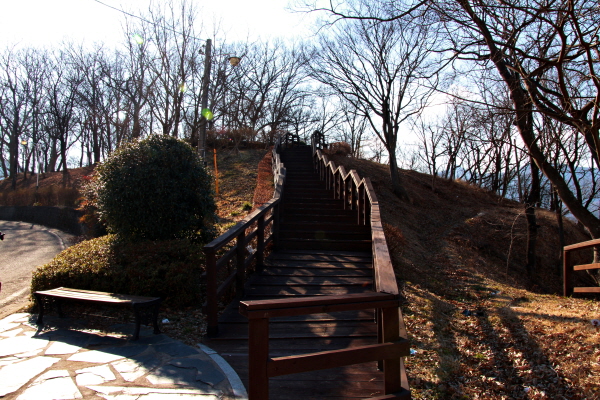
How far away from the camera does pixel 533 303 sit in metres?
6.70

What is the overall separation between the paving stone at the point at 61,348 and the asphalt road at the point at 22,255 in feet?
7.33

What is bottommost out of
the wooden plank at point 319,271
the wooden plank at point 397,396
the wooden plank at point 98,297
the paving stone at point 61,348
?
the paving stone at point 61,348

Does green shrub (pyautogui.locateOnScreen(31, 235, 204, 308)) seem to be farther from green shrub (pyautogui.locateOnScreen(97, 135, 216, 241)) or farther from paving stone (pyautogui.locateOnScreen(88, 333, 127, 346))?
paving stone (pyautogui.locateOnScreen(88, 333, 127, 346))

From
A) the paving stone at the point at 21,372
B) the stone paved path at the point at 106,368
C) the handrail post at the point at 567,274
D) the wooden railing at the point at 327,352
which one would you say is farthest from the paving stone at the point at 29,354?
the handrail post at the point at 567,274

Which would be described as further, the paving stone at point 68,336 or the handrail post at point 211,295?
the handrail post at point 211,295

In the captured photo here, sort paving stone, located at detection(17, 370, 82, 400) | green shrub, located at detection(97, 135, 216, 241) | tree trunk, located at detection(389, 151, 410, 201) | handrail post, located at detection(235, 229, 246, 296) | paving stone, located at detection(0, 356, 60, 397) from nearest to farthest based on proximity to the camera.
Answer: paving stone, located at detection(17, 370, 82, 400) < paving stone, located at detection(0, 356, 60, 397) < handrail post, located at detection(235, 229, 246, 296) < green shrub, located at detection(97, 135, 216, 241) < tree trunk, located at detection(389, 151, 410, 201)

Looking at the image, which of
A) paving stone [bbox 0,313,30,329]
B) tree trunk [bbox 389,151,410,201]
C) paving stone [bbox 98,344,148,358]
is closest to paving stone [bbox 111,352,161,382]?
paving stone [bbox 98,344,148,358]

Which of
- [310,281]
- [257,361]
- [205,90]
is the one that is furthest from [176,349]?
[205,90]

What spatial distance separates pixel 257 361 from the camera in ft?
8.56

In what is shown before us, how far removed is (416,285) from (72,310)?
18.7 ft

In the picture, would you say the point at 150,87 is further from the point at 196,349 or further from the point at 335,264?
the point at 196,349

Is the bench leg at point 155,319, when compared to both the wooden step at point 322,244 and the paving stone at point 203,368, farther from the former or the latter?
the wooden step at point 322,244

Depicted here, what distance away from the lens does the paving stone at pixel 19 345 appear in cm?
411

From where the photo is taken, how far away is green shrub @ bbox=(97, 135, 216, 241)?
695 centimetres
